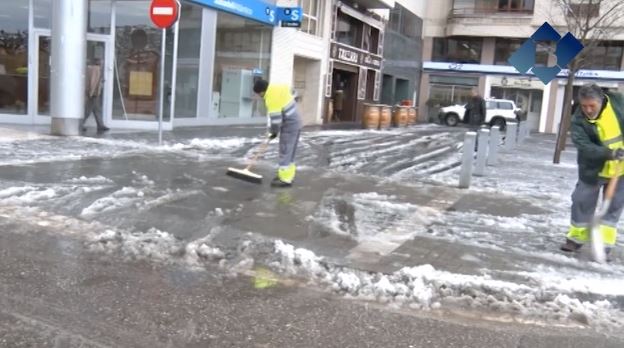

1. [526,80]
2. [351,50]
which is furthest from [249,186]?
[526,80]

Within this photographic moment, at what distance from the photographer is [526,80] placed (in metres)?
39.6

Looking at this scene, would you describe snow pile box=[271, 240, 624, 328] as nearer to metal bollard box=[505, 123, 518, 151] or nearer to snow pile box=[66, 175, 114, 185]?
snow pile box=[66, 175, 114, 185]

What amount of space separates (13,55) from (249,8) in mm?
6937

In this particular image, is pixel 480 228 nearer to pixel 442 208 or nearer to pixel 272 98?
pixel 442 208

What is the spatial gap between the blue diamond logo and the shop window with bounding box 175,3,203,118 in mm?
8259

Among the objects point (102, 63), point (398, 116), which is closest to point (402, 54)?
point (398, 116)

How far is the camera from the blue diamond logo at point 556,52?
12734mm

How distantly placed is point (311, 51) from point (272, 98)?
48.5 ft

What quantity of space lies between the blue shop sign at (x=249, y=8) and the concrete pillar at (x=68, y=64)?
4.49 meters

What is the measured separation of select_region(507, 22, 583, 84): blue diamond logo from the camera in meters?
12.7

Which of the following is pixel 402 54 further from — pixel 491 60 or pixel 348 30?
pixel 348 30

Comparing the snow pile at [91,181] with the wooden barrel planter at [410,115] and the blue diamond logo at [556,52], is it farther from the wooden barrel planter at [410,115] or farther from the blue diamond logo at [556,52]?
the wooden barrel planter at [410,115]

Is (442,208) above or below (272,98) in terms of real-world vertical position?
below

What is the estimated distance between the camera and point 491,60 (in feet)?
134
